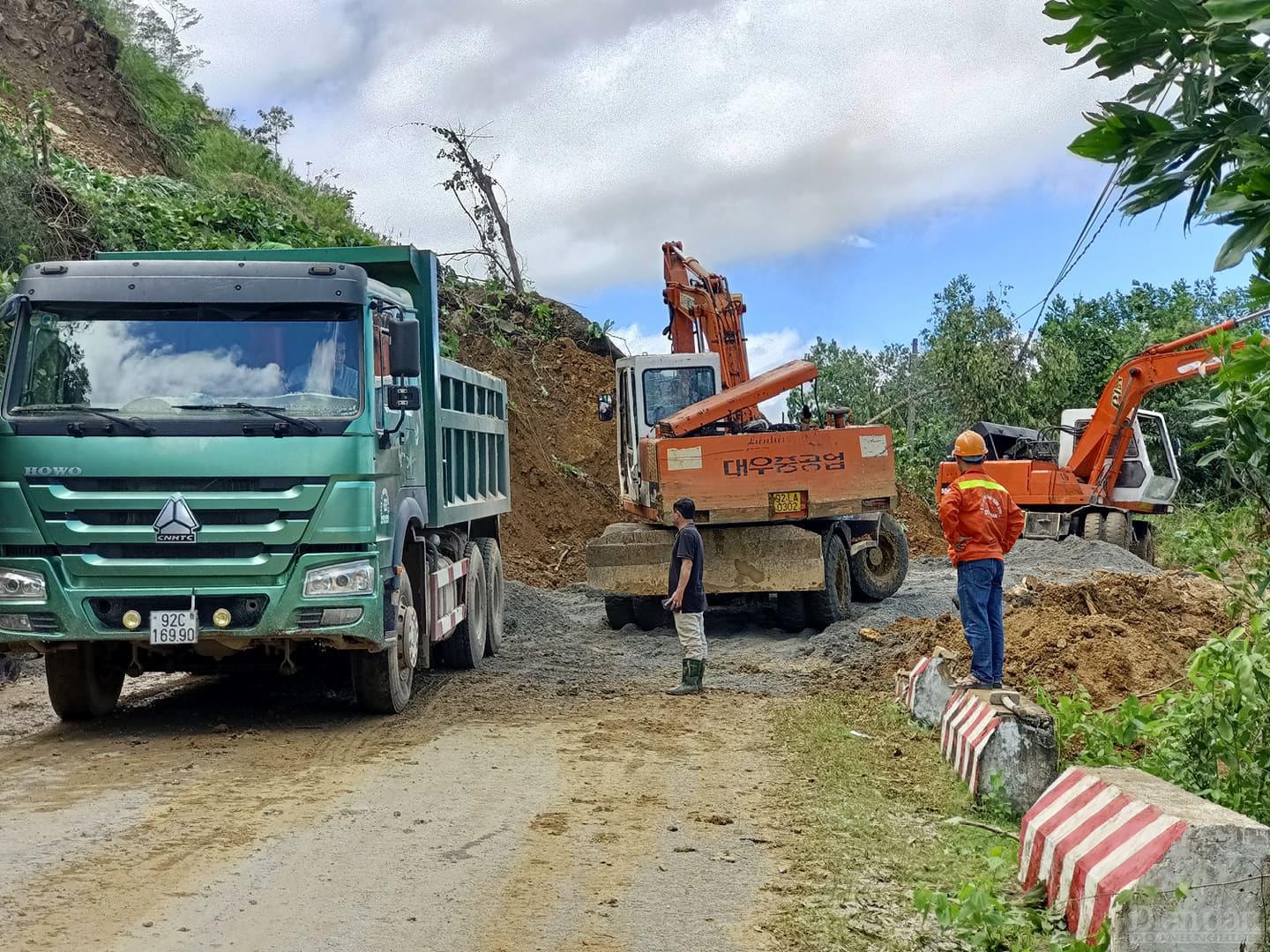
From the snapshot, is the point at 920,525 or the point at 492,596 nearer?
the point at 492,596

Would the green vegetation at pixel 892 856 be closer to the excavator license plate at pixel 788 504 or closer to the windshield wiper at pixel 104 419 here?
the windshield wiper at pixel 104 419

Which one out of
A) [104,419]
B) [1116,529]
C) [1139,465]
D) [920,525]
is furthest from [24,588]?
[920,525]

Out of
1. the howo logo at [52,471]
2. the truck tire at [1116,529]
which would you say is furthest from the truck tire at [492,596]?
the truck tire at [1116,529]

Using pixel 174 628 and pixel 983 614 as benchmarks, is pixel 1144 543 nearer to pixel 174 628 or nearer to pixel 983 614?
pixel 983 614

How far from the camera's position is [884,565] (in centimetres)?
1756

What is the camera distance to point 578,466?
27.0 m

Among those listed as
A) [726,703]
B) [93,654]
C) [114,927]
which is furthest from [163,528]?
[726,703]

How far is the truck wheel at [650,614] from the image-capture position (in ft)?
53.1

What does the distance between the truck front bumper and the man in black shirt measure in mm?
3420

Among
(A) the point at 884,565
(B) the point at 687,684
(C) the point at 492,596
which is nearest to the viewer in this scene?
(B) the point at 687,684

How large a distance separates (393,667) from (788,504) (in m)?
5.93

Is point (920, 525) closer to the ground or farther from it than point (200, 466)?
closer to the ground

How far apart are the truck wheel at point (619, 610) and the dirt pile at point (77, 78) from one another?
1486 cm

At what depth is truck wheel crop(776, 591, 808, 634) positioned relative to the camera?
15547mm
